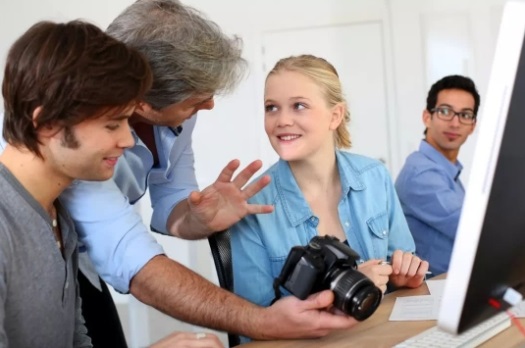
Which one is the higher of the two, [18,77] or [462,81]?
[18,77]

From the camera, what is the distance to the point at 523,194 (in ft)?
2.23

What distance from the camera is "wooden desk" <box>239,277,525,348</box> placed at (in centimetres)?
118

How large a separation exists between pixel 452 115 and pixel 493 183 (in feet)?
7.08

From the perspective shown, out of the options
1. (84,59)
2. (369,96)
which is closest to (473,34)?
(369,96)

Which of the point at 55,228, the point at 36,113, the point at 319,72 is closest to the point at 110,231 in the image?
the point at 55,228

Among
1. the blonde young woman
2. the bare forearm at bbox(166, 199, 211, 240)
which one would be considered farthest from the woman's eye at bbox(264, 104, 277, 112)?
the bare forearm at bbox(166, 199, 211, 240)

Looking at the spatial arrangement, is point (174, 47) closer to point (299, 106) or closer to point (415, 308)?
point (299, 106)

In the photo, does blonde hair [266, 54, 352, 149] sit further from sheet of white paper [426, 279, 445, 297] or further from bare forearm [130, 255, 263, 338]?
bare forearm [130, 255, 263, 338]

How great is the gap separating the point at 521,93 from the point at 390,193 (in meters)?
1.21

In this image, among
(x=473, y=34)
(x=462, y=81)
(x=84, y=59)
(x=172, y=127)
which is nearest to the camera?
(x=84, y=59)

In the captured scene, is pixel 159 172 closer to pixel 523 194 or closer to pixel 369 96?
pixel 523 194

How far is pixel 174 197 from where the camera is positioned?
186 centimetres

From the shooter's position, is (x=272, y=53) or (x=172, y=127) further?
(x=272, y=53)

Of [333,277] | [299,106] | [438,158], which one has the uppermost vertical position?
[299,106]
